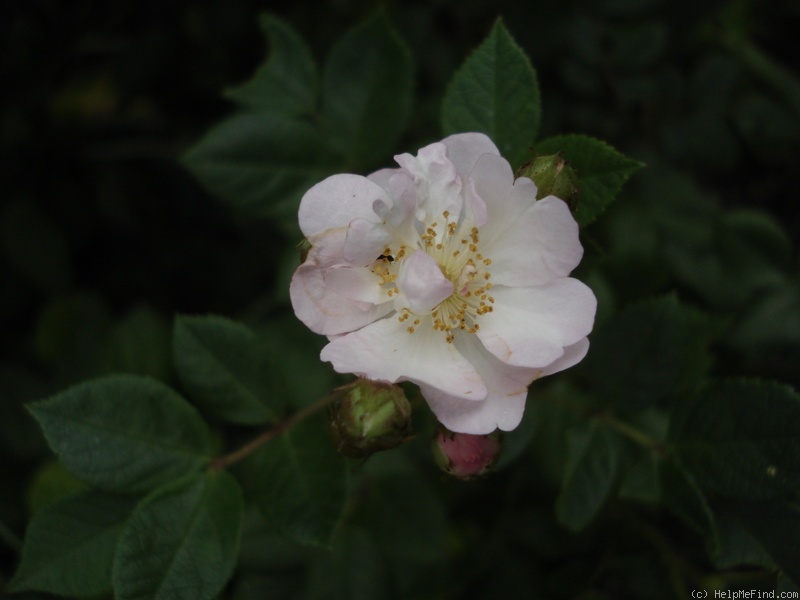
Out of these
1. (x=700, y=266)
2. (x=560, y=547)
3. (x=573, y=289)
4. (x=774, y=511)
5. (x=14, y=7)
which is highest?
(x=14, y=7)

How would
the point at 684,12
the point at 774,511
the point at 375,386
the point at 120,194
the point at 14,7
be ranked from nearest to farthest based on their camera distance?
the point at 375,386
the point at 774,511
the point at 14,7
the point at 684,12
the point at 120,194

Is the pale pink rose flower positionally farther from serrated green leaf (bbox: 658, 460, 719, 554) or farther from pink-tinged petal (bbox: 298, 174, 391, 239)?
serrated green leaf (bbox: 658, 460, 719, 554)

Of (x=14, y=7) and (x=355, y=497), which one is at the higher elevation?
(x=14, y=7)

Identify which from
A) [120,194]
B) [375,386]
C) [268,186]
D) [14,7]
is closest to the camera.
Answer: [375,386]

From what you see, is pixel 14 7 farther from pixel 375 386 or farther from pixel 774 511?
pixel 774 511

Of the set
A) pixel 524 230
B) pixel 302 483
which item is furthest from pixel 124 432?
pixel 524 230

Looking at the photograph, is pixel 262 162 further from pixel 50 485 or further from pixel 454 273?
pixel 50 485

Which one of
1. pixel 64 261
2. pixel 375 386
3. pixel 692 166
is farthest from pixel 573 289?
pixel 64 261
